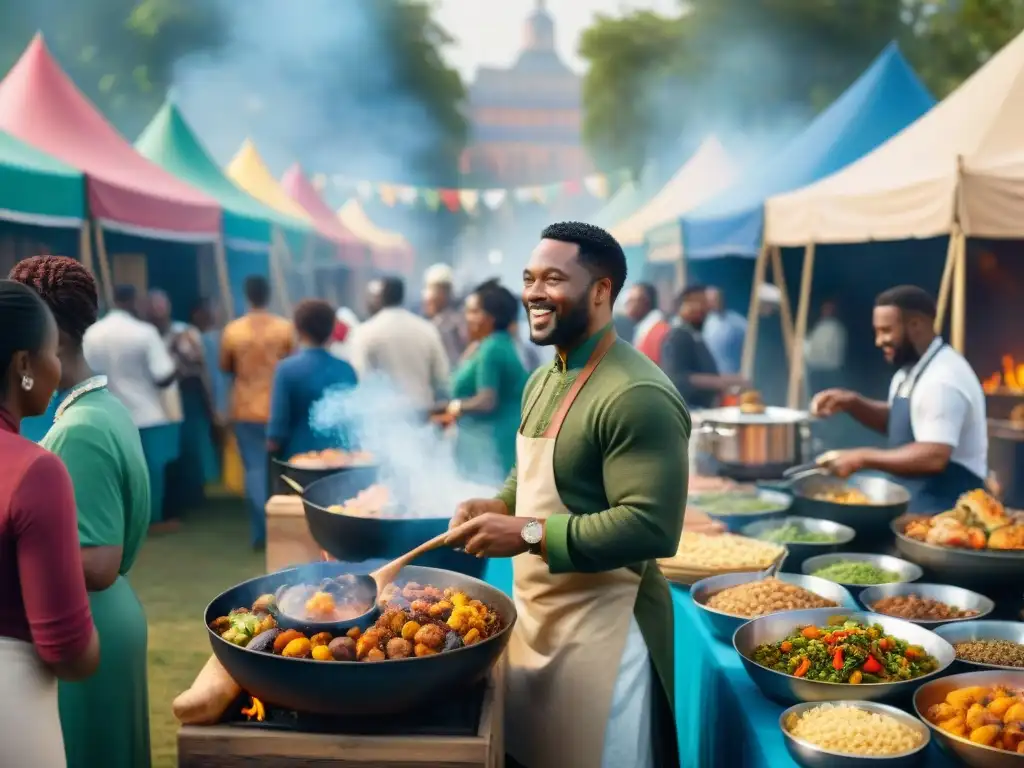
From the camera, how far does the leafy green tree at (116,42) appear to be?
2564 cm

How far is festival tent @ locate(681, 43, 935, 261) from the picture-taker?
32.3 ft

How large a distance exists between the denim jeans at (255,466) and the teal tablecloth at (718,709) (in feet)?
15.8

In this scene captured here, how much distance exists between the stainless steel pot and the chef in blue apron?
675 millimetres

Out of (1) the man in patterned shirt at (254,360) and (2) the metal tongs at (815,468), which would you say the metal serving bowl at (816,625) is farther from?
(1) the man in patterned shirt at (254,360)

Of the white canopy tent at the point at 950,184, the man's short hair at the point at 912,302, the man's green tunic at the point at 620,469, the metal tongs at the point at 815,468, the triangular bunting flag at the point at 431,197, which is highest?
the triangular bunting flag at the point at 431,197

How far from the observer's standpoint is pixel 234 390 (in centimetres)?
736

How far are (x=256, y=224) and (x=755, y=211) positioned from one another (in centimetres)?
612

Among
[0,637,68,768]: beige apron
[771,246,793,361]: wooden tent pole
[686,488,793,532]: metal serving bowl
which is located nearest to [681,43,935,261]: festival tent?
[771,246,793,361]: wooden tent pole

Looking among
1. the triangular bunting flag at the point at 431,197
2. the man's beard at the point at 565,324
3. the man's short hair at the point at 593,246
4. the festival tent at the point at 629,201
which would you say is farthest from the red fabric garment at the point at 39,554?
the triangular bunting flag at the point at 431,197

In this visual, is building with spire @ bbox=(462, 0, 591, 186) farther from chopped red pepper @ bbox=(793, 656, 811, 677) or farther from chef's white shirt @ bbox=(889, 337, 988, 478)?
chopped red pepper @ bbox=(793, 656, 811, 677)

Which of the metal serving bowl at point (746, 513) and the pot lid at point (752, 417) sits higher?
the pot lid at point (752, 417)

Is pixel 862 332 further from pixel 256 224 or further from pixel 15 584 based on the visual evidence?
pixel 15 584

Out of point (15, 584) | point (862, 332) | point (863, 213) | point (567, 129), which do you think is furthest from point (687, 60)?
point (567, 129)

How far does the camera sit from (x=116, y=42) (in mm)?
27438
